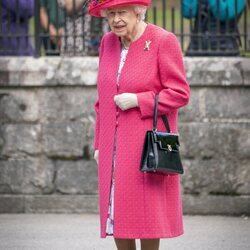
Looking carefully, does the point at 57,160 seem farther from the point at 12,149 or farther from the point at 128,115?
the point at 128,115

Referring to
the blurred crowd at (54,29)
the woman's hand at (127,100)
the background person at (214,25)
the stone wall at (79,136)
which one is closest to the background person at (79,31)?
the blurred crowd at (54,29)

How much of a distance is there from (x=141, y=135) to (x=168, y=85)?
11.9 inches

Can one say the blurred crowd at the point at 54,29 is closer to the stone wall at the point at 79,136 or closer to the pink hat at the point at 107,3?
the stone wall at the point at 79,136

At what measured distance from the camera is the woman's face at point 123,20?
5.75 m

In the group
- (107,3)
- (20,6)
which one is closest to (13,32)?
(20,6)

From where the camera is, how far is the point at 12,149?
30.6ft

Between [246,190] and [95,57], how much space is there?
1.74m

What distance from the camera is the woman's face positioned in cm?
575

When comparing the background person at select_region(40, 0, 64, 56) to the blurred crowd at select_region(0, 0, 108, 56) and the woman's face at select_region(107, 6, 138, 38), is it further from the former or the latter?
the woman's face at select_region(107, 6, 138, 38)

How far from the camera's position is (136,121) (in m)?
5.77

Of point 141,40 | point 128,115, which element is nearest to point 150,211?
point 128,115

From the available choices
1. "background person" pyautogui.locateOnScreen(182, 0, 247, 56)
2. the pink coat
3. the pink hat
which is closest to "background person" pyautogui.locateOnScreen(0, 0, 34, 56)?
"background person" pyautogui.locateOnScreen(182, 0, 247, 56)

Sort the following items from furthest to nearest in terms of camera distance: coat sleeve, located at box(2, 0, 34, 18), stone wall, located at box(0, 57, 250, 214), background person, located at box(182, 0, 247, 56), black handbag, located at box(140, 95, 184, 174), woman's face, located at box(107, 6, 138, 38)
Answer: coat sleeve, located at box(2, 0, 34, 18) → background person, located at box(182, 0, 247, 56) → stone wall, located at box(0, 57, 250, 214) → woman's face, located at box(107, 6, 138, 38) → black handbag, located at box(140, 95, 184, 174)

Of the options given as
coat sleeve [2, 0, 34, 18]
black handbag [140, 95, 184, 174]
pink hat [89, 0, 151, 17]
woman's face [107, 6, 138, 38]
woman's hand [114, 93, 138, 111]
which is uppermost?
coat sleeve [2, 0, 34, 18]
